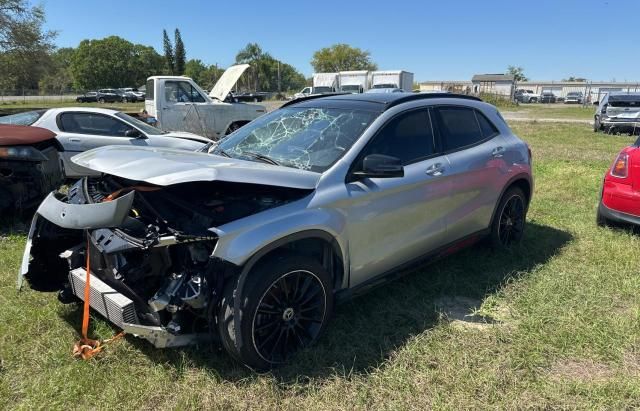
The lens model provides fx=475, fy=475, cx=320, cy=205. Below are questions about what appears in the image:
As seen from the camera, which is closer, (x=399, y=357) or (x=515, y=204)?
(x=399, y=357)

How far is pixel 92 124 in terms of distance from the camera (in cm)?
805

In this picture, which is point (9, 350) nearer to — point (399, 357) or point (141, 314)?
point (141, 314)

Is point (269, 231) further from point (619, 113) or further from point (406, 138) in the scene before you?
point (619, 113)

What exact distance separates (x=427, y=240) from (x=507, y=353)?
3.60ft

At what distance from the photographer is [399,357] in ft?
10.4

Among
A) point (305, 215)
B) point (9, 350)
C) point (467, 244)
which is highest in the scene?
point (305, 215)

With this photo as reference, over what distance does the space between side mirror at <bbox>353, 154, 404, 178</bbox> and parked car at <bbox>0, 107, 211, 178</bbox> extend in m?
5.19

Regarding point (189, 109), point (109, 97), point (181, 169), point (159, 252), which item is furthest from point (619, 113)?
point (109, 97)

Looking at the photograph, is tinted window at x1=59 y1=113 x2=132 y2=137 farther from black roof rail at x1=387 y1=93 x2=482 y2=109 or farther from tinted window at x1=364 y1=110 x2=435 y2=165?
tinted window at x1=364 y1=110 x2=435 y2=165

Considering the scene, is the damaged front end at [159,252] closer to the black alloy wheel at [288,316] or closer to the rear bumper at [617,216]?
the black alloy wheel at [288,316]

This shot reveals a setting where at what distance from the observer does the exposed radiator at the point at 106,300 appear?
272 cm

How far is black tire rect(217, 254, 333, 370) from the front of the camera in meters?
2.75

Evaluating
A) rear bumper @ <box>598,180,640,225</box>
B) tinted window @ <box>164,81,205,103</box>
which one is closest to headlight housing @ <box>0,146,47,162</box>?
tinted window @ <box>164,81,205,103</box>

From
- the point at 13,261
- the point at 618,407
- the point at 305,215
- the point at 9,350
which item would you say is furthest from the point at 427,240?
the point at 13,261
